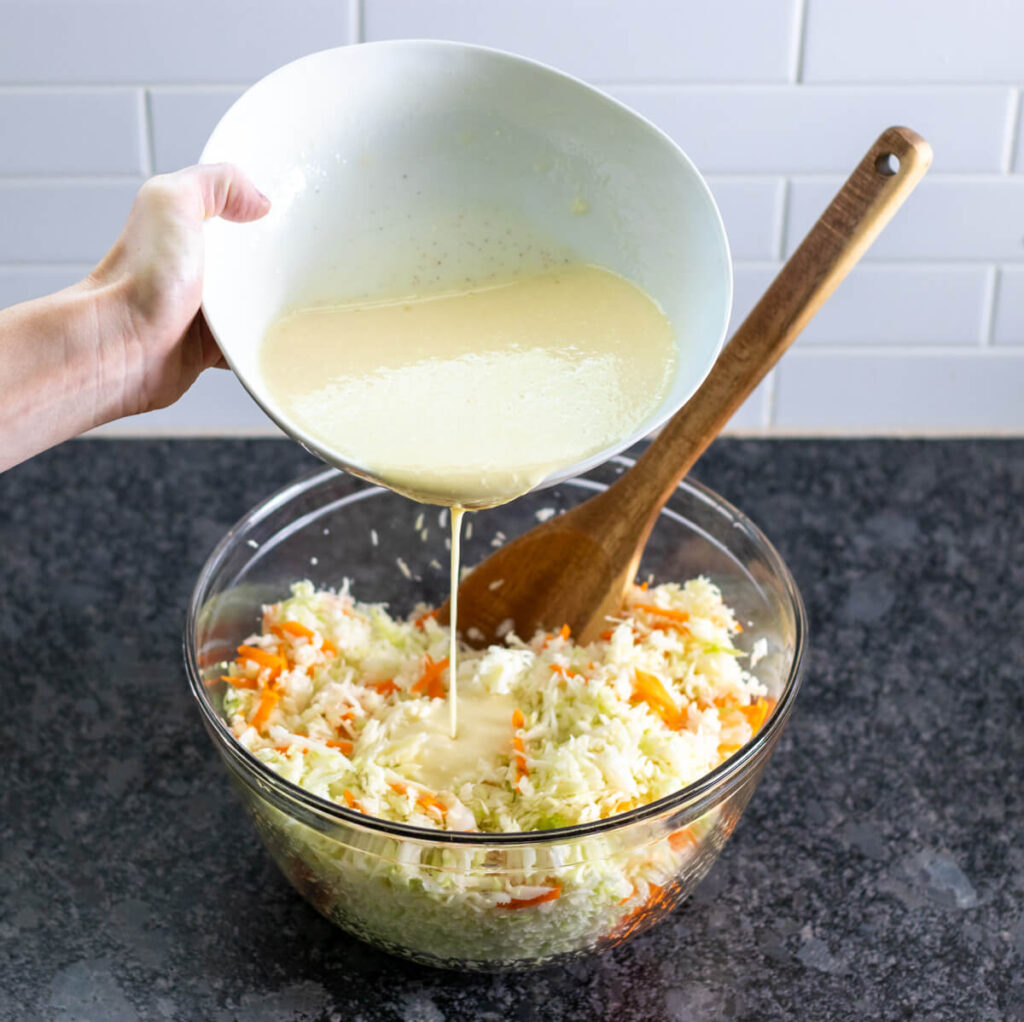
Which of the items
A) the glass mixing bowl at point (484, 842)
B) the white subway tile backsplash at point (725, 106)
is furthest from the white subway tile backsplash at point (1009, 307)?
the glass mixing bowl at point (484, 842)

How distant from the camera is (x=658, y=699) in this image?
1467 mm

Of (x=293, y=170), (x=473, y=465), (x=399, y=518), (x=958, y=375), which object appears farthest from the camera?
(x=958, y=375)

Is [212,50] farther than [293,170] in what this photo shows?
Yes

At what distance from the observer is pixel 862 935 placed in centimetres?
142

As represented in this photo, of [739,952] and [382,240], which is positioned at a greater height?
[382,240]

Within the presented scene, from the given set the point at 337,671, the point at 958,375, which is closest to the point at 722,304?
the point at 337,671

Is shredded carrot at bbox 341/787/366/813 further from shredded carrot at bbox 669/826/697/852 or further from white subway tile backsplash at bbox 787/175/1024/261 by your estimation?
white subway tile backsplash at bbox 787/175/1024/261

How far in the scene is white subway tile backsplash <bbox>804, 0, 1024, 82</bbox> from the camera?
6.60ft

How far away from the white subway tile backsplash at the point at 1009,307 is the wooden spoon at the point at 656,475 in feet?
2.67

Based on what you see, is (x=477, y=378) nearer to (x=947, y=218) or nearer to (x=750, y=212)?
(x=750, y=212)

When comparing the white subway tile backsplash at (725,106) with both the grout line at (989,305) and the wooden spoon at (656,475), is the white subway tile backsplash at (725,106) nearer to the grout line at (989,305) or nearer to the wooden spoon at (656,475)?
the grout line at (989,305)

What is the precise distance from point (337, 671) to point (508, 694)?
22cm

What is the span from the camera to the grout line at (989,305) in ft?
7.48

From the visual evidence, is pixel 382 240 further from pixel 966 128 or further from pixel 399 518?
pixel 966 128
